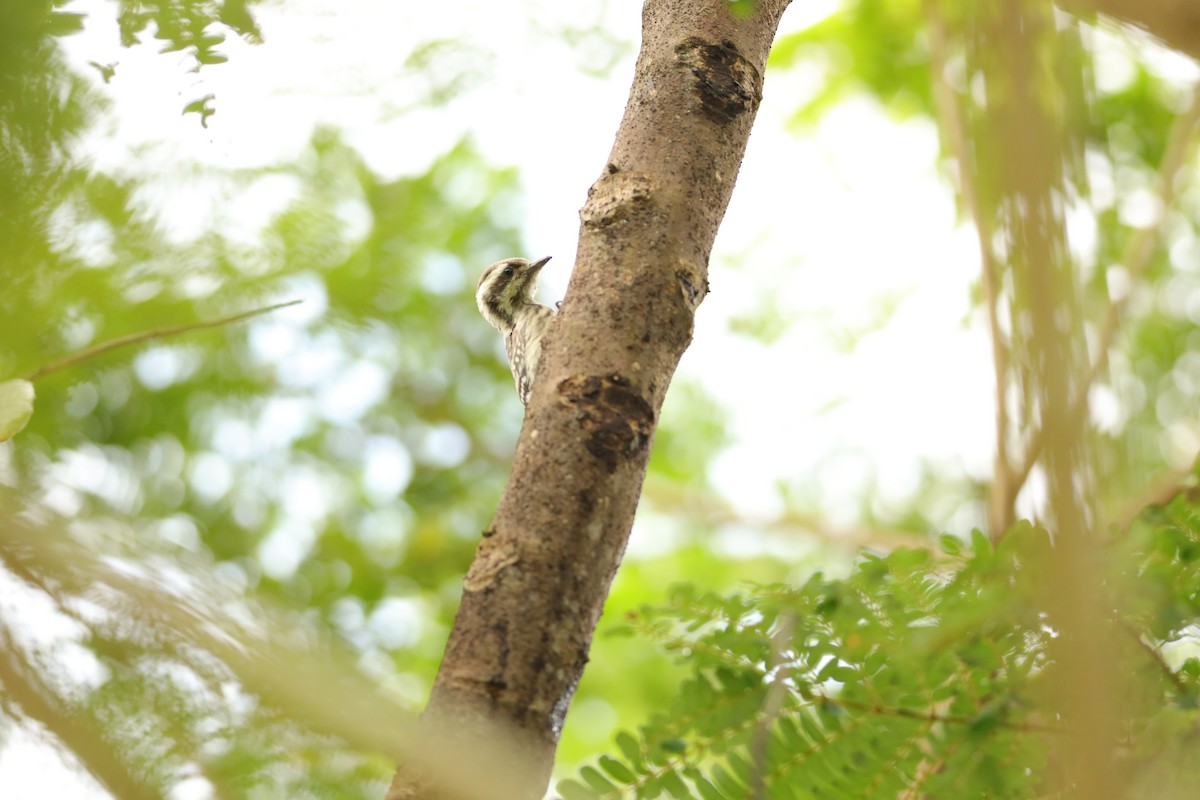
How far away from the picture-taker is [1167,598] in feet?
5.40

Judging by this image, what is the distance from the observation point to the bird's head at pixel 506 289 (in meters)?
5.19

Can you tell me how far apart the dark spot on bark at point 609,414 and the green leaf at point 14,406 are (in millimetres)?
825

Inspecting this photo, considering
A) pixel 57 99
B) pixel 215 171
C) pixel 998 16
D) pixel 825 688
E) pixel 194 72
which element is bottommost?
pixel 998 16

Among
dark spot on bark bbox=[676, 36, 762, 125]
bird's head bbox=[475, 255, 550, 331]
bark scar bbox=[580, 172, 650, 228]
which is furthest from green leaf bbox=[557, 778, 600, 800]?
bird's head bbox=[475, 255, 550, 331]

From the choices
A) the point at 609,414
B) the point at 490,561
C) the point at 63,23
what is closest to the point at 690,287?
the point at 609,414

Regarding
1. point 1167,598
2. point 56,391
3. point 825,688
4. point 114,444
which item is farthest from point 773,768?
point 114,444

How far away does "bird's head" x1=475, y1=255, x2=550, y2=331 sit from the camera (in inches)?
204

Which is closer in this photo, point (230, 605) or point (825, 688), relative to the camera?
point (230, 605)

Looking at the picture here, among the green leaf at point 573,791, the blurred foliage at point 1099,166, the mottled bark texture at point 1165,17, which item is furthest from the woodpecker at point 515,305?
the mottled bark texture at point 1165,17

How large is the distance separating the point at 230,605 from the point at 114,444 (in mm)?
2983

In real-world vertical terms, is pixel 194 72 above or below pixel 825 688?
above

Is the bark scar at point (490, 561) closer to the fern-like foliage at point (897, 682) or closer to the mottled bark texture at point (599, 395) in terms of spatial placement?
the mottled bark texture at point (599, 395)

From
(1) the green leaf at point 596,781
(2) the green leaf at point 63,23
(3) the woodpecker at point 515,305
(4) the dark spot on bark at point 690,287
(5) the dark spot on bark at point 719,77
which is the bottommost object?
(1) the green leaf at point 596,781

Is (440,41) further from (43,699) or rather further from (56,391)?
(43,699)
